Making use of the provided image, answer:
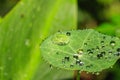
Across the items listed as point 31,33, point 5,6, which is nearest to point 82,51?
point 31,33

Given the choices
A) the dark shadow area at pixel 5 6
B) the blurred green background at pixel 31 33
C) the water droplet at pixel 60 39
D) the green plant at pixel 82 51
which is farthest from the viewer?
the dark shadow area at pixel 5 6

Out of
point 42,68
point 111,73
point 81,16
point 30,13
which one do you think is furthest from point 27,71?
point 81,16

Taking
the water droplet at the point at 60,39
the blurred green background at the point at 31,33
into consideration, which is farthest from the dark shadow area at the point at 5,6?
the water droplet at the point at 60,39

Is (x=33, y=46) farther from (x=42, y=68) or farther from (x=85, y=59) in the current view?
(x=85, y=59)

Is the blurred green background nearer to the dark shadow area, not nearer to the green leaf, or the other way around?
the green leaf

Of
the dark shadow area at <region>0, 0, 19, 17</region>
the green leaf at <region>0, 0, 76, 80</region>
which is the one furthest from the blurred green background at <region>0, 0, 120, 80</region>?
the dark shadow area at <region>0, 0, 19, 17</region>

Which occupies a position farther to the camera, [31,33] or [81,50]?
[31,33]

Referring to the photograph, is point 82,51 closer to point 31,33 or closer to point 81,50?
point 81,50

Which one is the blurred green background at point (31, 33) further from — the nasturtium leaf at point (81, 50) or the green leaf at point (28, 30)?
the nasturtium leaf at point (81, 50)
